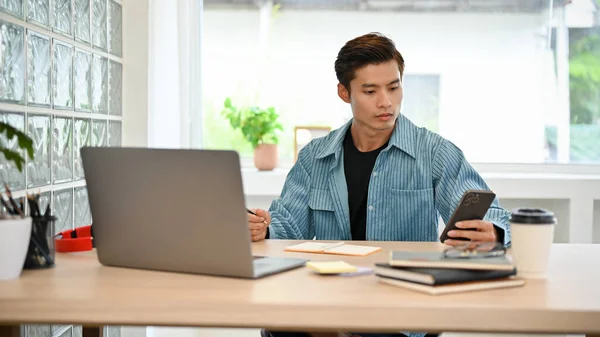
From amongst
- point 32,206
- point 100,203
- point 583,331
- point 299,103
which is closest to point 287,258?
point 100,203

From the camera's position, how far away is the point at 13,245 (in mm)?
1477

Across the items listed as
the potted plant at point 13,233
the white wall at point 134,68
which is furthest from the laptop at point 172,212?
the white wall at point 134,68

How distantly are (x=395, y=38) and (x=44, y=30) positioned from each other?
2210 mm

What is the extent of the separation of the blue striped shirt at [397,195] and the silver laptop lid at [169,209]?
740mm

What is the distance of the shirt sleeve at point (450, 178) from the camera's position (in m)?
2.29

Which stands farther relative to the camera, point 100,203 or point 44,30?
point 44,30

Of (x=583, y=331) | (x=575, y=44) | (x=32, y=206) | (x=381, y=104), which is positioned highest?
(x=575, y=44)

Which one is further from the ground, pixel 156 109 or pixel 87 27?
pixel 87 27

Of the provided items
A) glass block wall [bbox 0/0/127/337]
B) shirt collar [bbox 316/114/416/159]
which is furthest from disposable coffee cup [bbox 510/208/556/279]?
glass block wall [bbox 0/0/127/337]

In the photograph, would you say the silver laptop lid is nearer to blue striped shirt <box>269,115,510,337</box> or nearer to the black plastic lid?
the black plastic lid

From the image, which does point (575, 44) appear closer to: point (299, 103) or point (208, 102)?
point (299, 103)

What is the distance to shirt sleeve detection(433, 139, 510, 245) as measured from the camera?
7.53 ft

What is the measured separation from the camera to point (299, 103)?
3.93m

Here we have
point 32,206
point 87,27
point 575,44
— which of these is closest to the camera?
point 32,206
